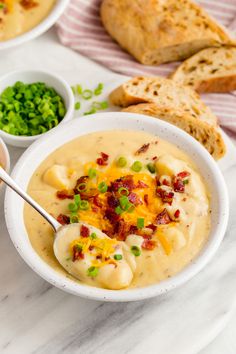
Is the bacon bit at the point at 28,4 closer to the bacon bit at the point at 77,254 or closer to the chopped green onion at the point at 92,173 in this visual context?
the chopped green onion at the point at 92,173

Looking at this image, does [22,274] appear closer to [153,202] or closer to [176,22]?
[153,202]

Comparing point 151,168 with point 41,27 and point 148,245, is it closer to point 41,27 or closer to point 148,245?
point 148,245

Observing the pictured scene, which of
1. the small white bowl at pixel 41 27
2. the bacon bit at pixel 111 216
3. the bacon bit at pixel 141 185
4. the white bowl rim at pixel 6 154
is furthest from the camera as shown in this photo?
the small white bowl at pixel 41 27

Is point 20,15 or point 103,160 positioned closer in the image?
point 103,160

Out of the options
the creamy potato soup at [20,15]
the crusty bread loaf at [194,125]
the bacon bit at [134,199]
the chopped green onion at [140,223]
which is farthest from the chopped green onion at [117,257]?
the creamy potato soup at [20,15]

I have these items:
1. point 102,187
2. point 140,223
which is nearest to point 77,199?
point 102,187

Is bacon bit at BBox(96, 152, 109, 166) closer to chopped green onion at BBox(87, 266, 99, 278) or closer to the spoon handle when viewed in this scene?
the spoon handle
